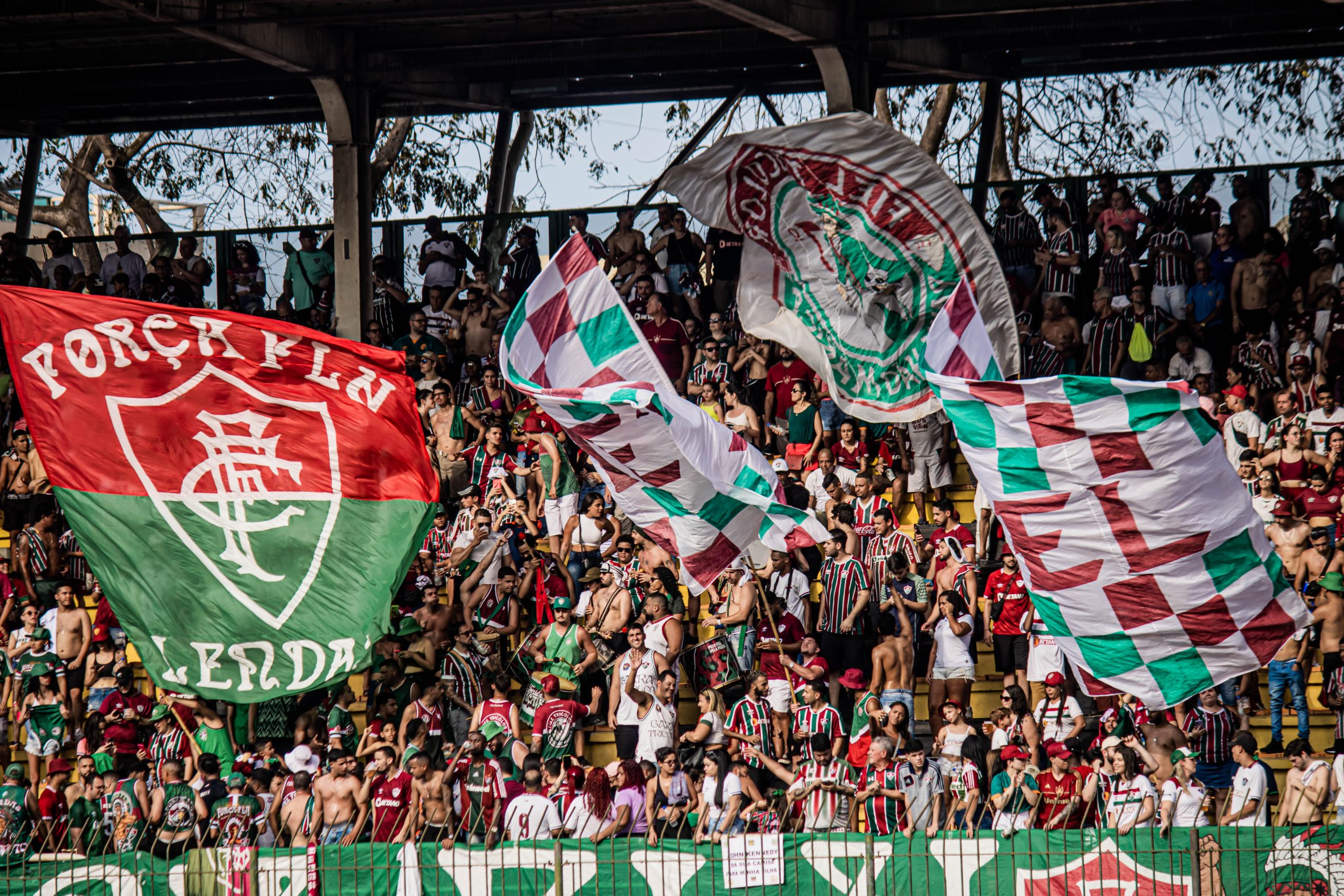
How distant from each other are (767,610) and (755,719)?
131cm

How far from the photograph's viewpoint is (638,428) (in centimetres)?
1137

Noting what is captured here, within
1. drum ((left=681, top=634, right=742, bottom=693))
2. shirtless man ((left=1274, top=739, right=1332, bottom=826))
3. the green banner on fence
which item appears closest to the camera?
the green banner on fence

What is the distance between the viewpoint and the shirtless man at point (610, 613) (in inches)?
599

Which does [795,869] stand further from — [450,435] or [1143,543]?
[450,435]

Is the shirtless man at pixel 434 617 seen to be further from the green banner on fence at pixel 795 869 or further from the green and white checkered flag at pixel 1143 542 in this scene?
the green and white checkered flag at pixel 1143 542

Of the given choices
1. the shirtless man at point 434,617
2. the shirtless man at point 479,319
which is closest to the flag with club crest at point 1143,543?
the shirtless man at point 434,617

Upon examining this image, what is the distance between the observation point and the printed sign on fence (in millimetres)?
11789

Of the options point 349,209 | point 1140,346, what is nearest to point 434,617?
point 349,209

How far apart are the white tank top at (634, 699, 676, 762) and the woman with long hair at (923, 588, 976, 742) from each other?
2047 millimetres

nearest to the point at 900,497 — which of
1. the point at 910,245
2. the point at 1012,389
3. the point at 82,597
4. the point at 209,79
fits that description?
the point at 910,245

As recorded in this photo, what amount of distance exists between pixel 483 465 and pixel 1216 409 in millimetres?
6739

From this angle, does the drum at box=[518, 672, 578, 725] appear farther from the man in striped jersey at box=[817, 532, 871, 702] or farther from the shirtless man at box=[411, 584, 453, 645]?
the man in striped jersey at box=[817, 532, 871, 702]

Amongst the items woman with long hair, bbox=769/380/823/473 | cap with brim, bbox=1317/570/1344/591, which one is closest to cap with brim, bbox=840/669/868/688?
woman with long hair, bbox=769/380/823/473

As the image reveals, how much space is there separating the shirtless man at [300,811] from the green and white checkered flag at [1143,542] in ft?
21.3
